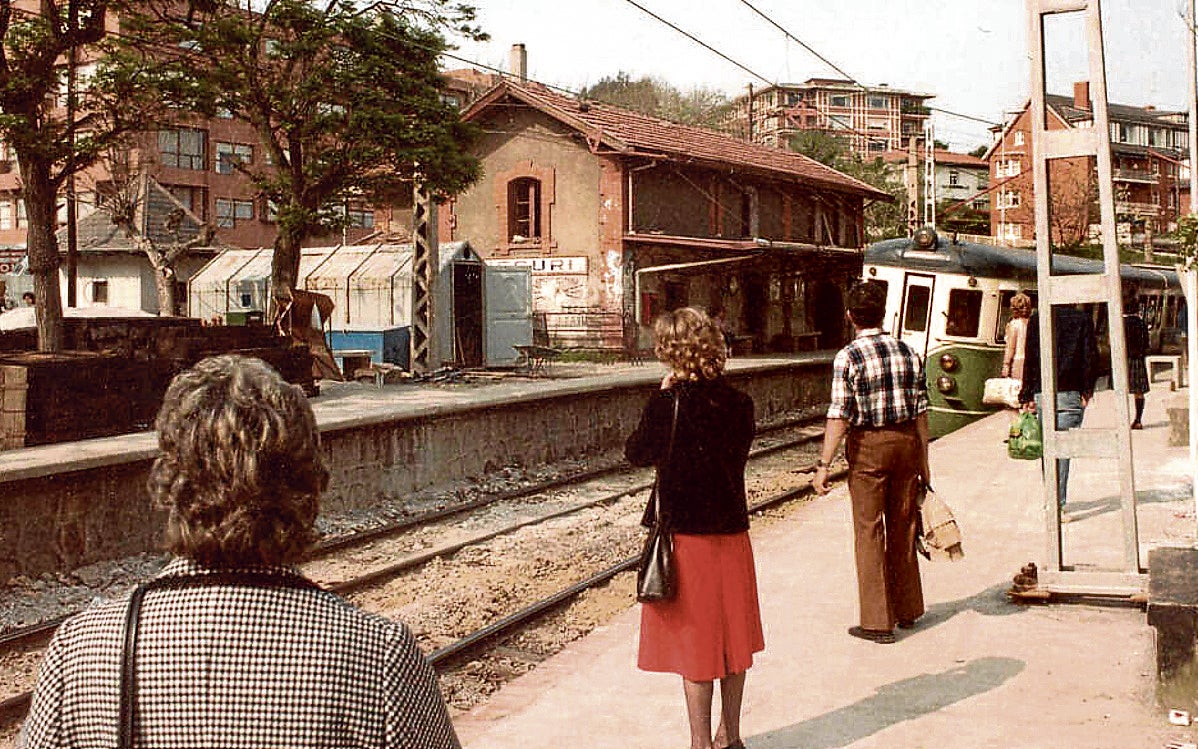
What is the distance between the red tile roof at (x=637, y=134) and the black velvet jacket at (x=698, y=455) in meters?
27.7

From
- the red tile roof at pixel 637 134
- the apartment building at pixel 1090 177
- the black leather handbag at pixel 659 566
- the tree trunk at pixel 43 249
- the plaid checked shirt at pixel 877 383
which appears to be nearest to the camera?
the black leather handbag at pixel 659 566

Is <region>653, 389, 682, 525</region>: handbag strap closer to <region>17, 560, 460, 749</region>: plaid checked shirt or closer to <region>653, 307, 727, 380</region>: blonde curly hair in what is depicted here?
<region>653, 307, 727, 380</region>: blonde curly hair

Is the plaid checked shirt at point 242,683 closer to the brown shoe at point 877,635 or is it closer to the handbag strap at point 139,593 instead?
the handbag strap at point 139,593

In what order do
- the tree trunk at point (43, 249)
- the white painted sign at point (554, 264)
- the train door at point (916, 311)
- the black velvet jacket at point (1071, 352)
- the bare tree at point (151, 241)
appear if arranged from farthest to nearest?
1. the white painted sign at point (554, 264)
2. the bare tree at point (151, 241)
3. the train door at point (916, 311)
4. the tree trunk at point (43, 249)
5. the black velvet jacket at point (1071, 352)

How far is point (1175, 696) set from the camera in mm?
5305

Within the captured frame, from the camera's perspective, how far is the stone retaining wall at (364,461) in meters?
10.3

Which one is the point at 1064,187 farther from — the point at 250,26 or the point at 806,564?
the point at 806,564

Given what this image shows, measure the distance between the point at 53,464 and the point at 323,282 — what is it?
21.3m

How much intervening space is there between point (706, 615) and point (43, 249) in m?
13.2

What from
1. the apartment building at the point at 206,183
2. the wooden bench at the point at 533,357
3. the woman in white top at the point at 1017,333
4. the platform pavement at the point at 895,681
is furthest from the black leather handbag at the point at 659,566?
the apartment building at the point at 206,183

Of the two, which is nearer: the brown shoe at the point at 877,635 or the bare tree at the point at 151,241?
the brown shoe at the point at 877,635

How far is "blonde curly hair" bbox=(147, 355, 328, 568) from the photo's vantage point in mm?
1939

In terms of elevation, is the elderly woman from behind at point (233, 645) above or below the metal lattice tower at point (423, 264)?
below

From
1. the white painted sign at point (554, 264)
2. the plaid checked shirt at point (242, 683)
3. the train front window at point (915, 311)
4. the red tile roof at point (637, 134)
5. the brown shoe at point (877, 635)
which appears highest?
the red tile roof at point (637, 134)
